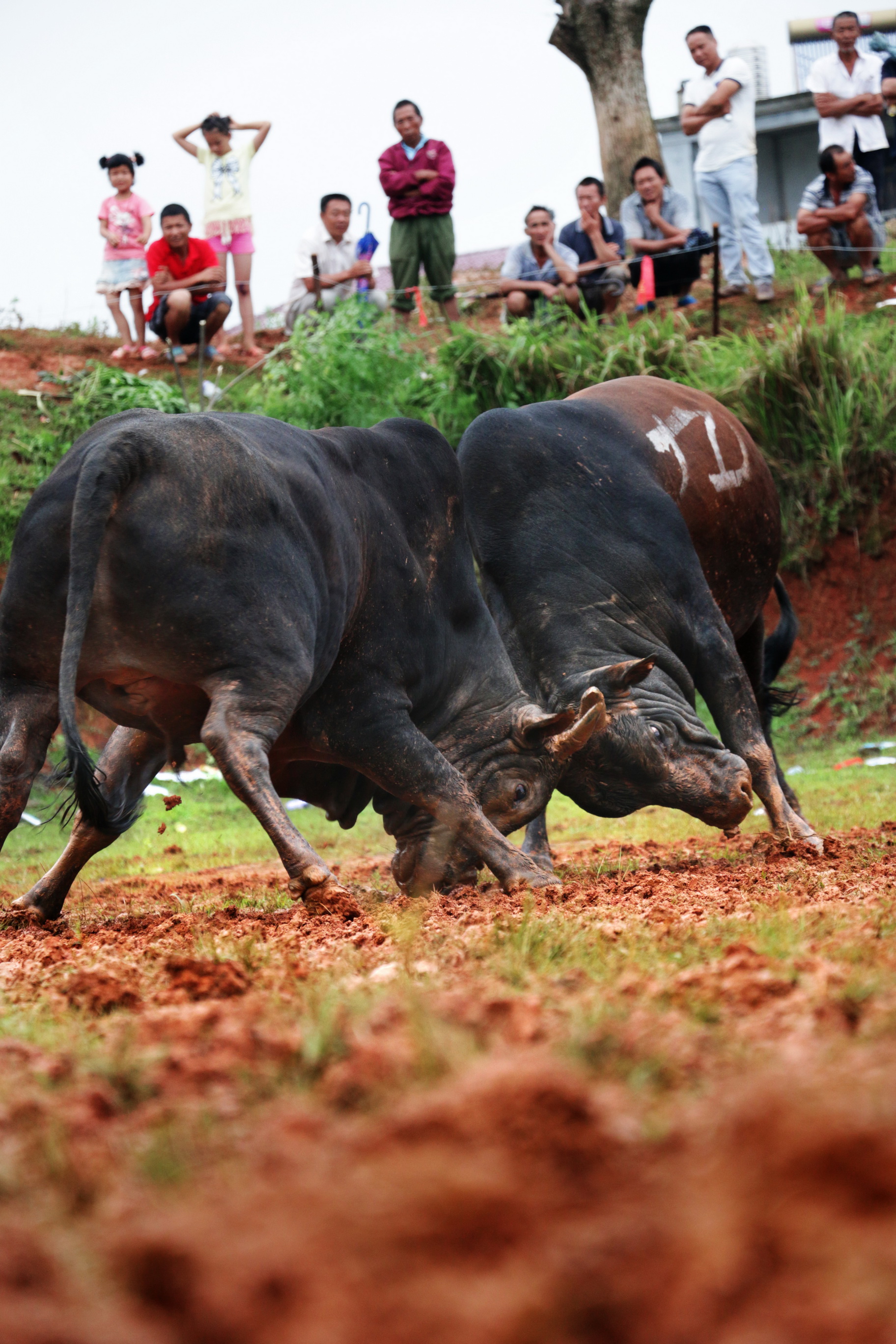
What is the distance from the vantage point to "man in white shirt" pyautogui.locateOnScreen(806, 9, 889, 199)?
14.0 metres

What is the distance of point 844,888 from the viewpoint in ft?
13.1

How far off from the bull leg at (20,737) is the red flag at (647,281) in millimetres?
9984

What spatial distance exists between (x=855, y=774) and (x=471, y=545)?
16.1 feet

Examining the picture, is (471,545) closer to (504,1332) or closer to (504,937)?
(504,937)

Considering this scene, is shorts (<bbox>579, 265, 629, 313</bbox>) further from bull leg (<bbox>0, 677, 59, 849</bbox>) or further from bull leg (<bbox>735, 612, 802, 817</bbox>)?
bull leg (<bbox>0, 677, 59, 849</bbox>)

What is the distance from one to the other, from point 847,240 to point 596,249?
3243mm

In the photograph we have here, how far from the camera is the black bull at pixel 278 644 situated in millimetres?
4285

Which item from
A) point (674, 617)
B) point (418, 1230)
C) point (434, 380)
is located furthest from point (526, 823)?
point (434, 380)

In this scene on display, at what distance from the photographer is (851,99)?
46.4 ft

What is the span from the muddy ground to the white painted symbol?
14.2ft

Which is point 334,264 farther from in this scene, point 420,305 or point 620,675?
point 620,675

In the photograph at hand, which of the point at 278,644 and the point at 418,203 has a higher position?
the point at 418,203

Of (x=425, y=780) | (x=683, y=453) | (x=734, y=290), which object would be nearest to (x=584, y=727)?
(x=425, y=780)

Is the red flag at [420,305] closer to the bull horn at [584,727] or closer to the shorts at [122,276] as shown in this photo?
the shorts at [122,276]
